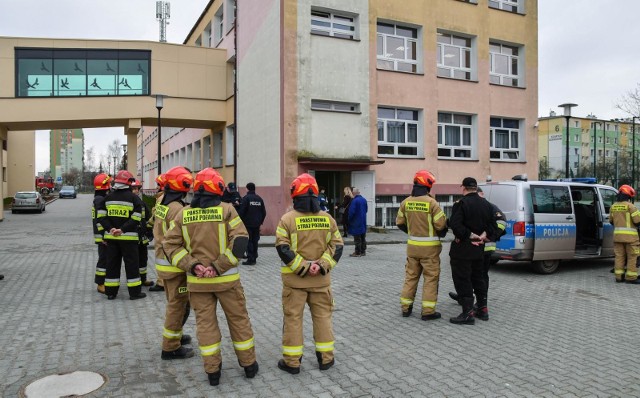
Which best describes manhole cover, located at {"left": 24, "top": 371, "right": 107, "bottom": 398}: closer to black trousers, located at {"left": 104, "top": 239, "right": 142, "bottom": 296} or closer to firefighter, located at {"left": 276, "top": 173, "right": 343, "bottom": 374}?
firefighter, located at {"left": 276, "top": 173, "right": 343, "bottom": 374}

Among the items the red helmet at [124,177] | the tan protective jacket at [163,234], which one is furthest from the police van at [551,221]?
the red helmet at [124,177]

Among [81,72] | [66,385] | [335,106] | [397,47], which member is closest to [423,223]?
[66,385]

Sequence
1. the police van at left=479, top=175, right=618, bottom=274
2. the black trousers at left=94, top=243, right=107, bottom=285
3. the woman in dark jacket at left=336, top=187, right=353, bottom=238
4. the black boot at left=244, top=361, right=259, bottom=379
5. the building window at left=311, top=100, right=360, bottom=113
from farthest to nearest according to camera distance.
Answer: the building window at left=311, top=100, right=360, bottom=113 < the woman in dark jacket at left=336, top=187, right=353, bottom=238 < the police van at left=479, top=175, right=618, bottom=274 < the black trousers at left=94, top=243, right=107, bottom=285 < the black boot at left=244, top=361, right=259, bottom=379

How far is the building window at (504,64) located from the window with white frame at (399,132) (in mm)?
4897

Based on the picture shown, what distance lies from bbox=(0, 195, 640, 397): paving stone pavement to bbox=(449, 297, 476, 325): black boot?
13 cm

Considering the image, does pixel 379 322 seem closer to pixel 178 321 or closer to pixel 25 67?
pixel 178 321

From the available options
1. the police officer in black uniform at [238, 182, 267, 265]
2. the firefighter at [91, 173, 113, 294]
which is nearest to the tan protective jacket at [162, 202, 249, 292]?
the firefighter at [91, 173, 113, 294]

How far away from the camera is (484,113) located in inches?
853

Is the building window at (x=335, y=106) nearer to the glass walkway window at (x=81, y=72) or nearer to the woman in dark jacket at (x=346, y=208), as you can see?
the woman in dark jacket at (x=346, y=208)

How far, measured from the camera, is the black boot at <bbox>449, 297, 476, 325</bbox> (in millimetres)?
6324

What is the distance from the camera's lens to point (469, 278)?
6.39m

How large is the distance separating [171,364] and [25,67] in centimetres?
2225

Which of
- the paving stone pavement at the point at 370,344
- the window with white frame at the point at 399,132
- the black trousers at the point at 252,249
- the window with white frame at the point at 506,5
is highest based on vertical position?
the window with white frame at the point at 506,5

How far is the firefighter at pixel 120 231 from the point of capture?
296 inches
